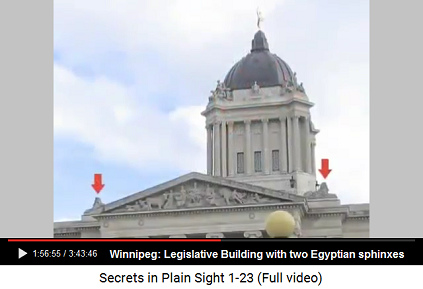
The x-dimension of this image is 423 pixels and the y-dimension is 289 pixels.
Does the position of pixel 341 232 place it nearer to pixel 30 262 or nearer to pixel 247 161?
pixel 247 161

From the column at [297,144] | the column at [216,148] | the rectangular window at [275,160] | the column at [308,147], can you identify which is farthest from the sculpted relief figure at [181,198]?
the column at [308,147]

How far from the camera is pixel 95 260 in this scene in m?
6.08

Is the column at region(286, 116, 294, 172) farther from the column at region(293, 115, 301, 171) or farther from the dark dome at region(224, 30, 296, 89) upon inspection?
the dark dome at region(224, 30, 296, 89)

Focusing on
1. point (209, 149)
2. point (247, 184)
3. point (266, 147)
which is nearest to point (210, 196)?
point (247, 184)

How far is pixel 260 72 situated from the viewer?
204ft

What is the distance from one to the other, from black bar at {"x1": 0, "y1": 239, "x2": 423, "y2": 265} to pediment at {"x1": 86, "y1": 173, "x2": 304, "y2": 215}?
4253 centimetres

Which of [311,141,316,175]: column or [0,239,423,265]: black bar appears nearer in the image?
[0,239,423,265]: black bar

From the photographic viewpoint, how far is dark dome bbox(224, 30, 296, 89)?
61.8 metres

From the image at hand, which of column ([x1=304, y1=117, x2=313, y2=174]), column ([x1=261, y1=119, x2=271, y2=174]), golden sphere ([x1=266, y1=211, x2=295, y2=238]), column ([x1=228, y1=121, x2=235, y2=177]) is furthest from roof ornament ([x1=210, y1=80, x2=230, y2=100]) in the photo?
golden sphere ([x1=266, y1=211, x2=295, y2=238])

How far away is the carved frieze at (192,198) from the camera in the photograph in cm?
4953
